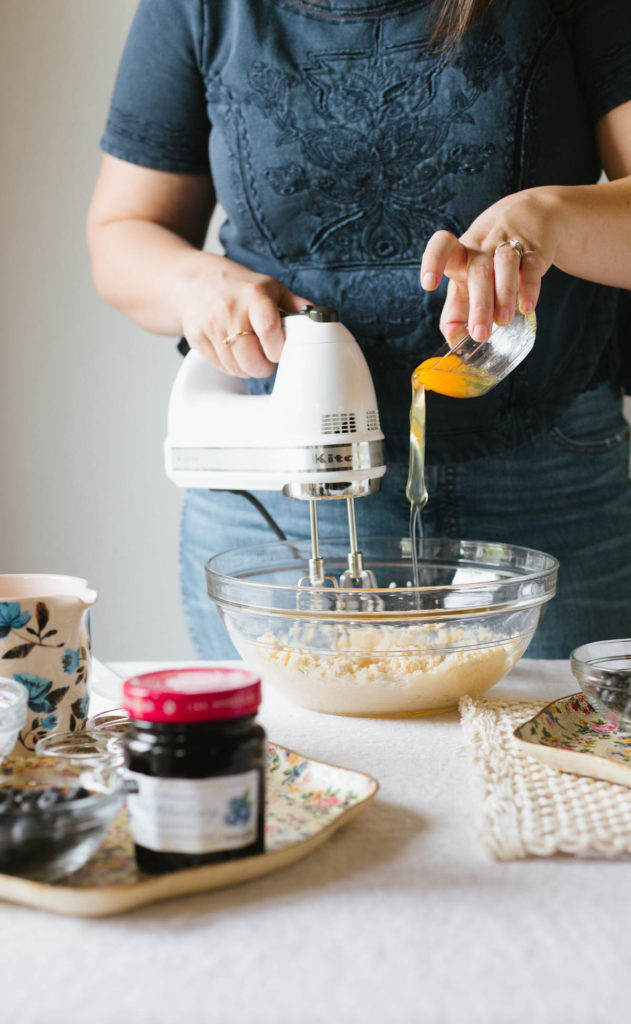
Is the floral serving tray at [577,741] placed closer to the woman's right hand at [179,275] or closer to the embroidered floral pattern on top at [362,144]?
the woman's right hand at [179,275]

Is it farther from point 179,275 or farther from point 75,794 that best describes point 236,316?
point 75,794

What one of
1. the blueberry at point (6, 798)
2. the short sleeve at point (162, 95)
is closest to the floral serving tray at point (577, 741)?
the blueberry at point (6, 798)

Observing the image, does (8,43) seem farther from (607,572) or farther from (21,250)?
(607,572)

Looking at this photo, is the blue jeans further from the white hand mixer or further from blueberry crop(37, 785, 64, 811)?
blueberry crop(37, 785, 64, 811)

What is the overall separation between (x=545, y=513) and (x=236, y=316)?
1.61 feet

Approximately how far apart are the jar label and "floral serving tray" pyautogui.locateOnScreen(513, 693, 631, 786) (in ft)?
0.80

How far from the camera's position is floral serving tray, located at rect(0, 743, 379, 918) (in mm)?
483

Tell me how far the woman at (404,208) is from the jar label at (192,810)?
1.74 feet

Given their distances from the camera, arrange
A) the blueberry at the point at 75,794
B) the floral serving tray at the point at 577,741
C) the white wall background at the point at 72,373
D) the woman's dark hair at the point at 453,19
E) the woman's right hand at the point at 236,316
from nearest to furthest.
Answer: the blueberry at the point at 75,794, the floral serving tray at the point at 577,741, the woman's right hand at the point at 236,316, the woman's dark hair at the point at 453,19, the white wall background at the point at 72,373

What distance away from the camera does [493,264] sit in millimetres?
838

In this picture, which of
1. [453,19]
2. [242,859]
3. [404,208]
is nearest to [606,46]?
[453,19]

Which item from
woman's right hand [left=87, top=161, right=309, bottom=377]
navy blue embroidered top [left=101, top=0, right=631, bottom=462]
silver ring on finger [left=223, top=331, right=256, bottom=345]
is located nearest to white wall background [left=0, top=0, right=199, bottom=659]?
woman's right hand [left=87, top=161, right=309, bottom=377]

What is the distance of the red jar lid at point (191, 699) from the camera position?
493mm

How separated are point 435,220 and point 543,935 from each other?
84 cm
